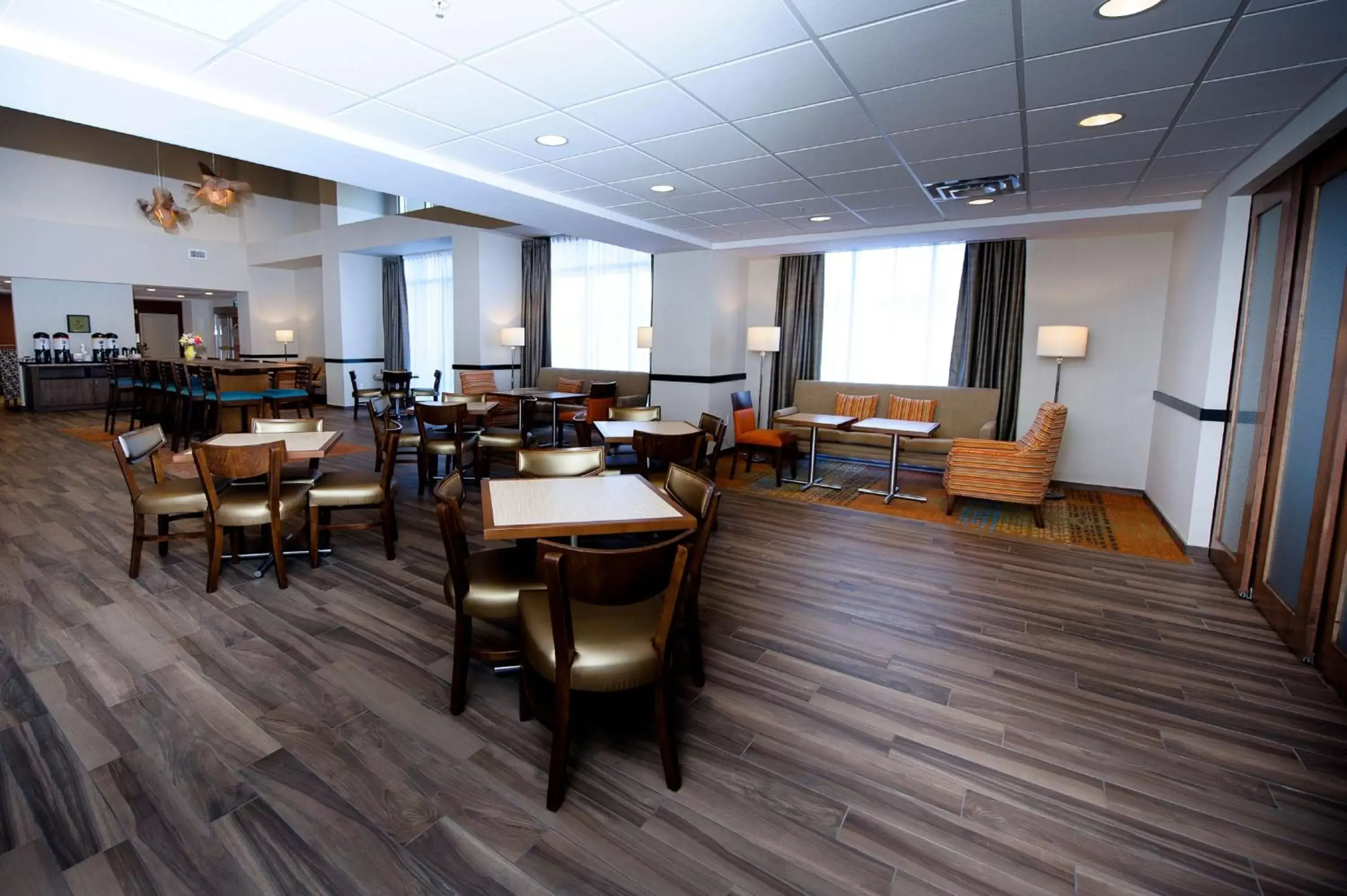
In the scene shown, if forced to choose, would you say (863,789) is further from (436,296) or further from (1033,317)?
(436,296)

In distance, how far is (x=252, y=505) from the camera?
3.48 m

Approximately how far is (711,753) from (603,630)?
0.64m

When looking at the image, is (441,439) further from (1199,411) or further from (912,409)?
(1199,411)

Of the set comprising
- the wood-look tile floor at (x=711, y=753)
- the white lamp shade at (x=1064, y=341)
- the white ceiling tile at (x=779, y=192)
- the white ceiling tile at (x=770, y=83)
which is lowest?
the wood-look tile floor at (x=711, y=753)

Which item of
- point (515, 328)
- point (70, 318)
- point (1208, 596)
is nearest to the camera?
point (1208, 596)

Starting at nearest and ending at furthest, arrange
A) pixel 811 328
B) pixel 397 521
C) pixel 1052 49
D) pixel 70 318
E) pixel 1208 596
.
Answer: pixel 1052 49, pixel 1208 596, pixel 397 521, pixel 811 328, pixel 70 318

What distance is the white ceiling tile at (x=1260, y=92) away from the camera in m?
2.76

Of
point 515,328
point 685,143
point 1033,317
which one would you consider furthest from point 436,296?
point 1033,317

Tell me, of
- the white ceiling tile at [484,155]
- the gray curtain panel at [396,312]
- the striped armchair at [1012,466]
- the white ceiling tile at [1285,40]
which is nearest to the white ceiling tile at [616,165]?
the white ceiling tile at [484,155]

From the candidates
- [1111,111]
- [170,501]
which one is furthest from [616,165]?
[170,501]

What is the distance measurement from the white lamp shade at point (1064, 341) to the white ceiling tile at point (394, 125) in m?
5.32

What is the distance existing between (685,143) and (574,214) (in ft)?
6.58

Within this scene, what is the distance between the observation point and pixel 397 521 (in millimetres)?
4777

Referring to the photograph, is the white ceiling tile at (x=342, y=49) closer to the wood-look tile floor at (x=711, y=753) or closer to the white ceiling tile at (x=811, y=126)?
the white ceiling tile at (x=811, y=126)
